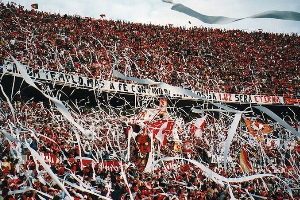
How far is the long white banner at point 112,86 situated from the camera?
18.2 metres

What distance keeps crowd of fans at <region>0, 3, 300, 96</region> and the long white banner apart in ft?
2.07

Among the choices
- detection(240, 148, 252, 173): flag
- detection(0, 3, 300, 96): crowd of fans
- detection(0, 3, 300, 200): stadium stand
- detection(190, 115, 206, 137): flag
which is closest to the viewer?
detection(190, 115, 206, 137): flag

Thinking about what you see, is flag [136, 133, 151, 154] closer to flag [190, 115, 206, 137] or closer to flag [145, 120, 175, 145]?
flag [145, 120, 175, 145]

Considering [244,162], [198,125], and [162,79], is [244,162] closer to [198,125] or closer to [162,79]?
[198,125]

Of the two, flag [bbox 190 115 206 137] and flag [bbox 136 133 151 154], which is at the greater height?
flag [bbox 190 115 206 137]

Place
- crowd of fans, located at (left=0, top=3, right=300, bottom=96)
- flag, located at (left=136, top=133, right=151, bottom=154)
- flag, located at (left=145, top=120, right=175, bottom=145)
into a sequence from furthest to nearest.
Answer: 1. crowd of fans, located at (left=0, top=3, right=300, bottom=96)
2. flag, located at (left=145, top=120, right=175, bottom=145)
3. flag, located at (left=136, top=133, right=151, bottom=154)

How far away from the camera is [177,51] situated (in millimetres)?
27938

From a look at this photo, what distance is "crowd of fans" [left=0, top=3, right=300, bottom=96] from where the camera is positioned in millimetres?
21578

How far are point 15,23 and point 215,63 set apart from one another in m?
13.0

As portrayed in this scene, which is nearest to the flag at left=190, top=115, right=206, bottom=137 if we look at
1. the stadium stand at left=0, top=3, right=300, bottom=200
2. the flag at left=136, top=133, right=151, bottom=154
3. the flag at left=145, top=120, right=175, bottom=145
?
the stadium stand at left=0, top=3, right=300, bottom=200

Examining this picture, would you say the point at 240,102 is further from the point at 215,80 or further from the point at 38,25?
the point at 38,25

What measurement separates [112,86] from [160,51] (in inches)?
284

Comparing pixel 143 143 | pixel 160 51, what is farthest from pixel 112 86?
pixel 143 143

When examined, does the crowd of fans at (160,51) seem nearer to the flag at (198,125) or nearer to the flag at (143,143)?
the flag at (198,125)
